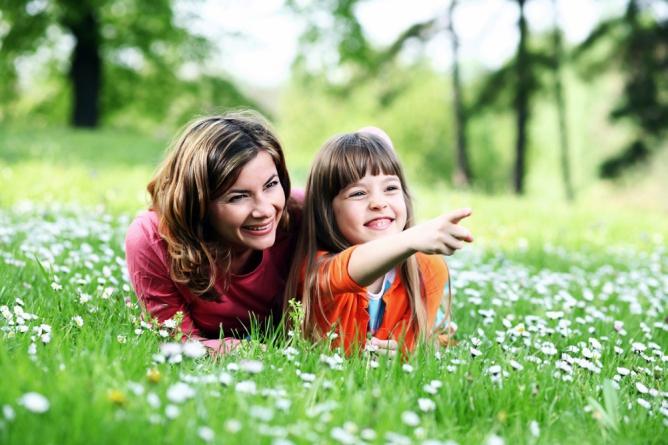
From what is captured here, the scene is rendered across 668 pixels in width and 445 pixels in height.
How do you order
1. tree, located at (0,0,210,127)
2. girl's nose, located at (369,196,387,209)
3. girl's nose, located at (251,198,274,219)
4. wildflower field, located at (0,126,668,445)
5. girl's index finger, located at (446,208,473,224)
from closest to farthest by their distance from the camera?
1. wildflower field, located at (0,126,668,445)
2. girl's index finger, located at (446,208,473,224)
3. girl's nose, located at (251,198,274,219)
4. girl's nose, located at (369,196,387,209)
5. tree, located at (0,0,210,127)

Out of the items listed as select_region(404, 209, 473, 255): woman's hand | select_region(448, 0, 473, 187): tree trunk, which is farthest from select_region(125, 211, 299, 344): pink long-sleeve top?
select_region(448, 0, 473, 187): tree trunk

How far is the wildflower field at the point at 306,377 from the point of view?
1.86 meters

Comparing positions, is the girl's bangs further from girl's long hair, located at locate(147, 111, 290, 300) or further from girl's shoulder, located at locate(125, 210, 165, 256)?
girl's shoulder, located at locate(125, 210, 165, 256)

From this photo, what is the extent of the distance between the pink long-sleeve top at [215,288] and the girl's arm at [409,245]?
1.95ft

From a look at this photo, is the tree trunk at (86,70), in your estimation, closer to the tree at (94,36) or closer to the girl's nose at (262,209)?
the tree at (94,36)

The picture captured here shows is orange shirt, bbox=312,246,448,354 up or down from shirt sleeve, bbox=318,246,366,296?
down

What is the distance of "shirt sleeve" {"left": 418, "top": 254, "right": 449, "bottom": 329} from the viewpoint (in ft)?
11.7

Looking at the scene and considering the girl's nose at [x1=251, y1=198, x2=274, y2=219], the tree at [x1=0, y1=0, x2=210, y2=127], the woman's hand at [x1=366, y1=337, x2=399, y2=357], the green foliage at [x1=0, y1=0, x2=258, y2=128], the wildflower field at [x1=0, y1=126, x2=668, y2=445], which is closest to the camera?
the wildflower field at [x1=0, y1=126, x2=668, y2=445]

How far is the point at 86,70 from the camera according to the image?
2444 centimetres

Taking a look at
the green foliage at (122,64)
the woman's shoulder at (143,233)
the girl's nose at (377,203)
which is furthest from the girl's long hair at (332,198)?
the green foliage at (122,64)

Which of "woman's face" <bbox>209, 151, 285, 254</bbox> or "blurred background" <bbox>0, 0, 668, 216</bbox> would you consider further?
"blurred background" <bbox>0, 0, 668, 216</bbox>

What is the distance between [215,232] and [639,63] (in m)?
18.5

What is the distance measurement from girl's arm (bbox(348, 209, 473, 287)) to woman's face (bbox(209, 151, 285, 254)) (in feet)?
1.68

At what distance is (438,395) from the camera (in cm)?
236
